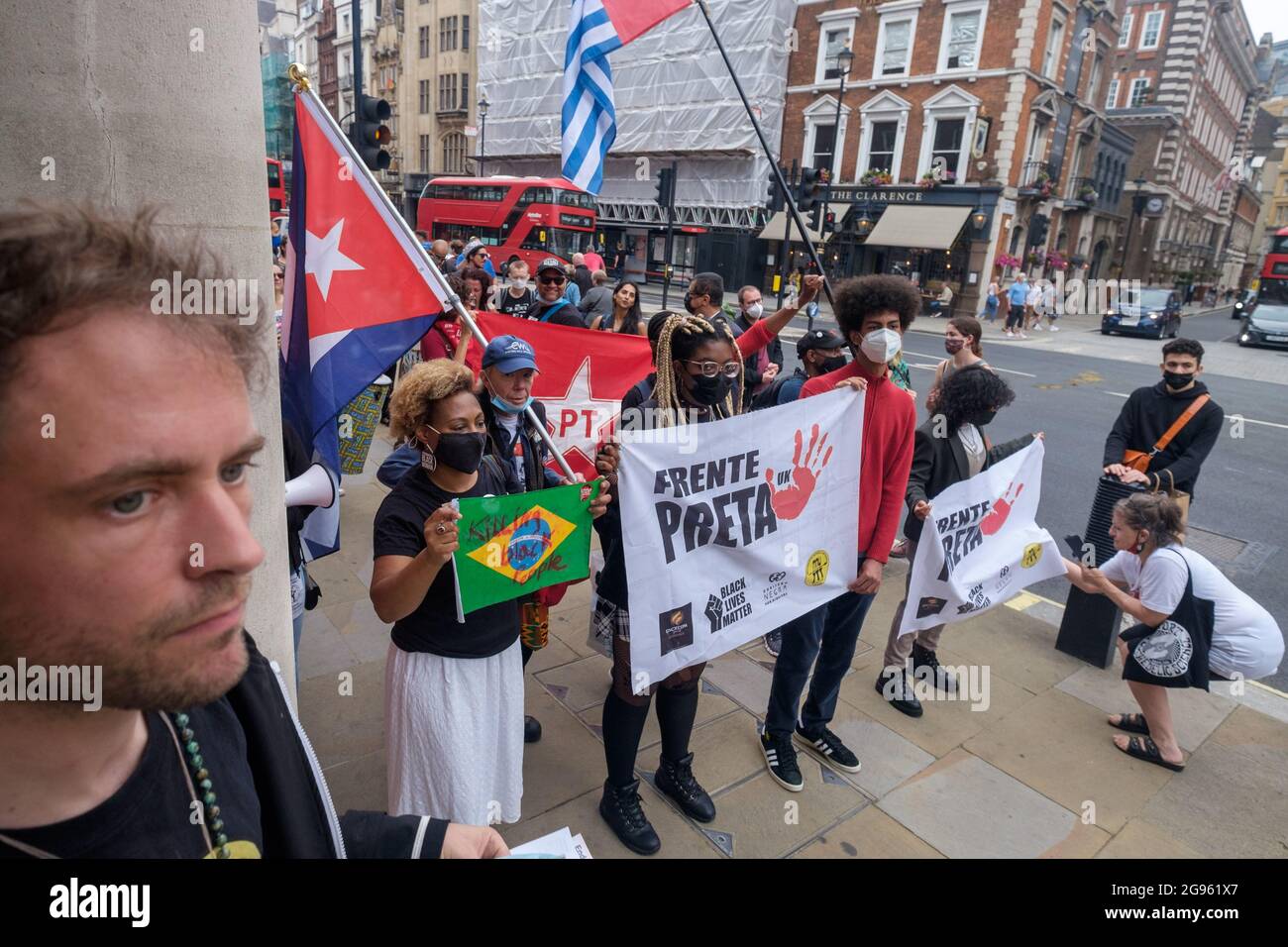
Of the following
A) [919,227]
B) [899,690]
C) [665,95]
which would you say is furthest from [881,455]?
[665,95]

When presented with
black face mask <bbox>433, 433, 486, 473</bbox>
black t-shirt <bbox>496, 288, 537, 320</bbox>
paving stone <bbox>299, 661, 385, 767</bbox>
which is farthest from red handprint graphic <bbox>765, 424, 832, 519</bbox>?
black t-shirt <bbox>496, 288, 537, 320</bbox>

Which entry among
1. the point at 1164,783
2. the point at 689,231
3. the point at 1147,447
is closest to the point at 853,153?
the point at 689,231

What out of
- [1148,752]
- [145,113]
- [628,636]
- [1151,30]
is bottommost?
[1148,752]

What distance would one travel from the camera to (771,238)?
33594mm

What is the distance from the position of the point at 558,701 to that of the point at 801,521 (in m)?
1.68

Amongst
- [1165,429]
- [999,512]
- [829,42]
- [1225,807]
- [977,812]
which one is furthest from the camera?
[829,42]

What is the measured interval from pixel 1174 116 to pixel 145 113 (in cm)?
5619

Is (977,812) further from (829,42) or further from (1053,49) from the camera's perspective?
(829,42)

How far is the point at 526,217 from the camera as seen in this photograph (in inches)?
1105

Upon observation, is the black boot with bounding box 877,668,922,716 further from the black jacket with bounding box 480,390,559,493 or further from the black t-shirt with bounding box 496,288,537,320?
the black t-shirt with bounding box 496,288,537,320

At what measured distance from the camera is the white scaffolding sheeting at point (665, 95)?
32.5 m

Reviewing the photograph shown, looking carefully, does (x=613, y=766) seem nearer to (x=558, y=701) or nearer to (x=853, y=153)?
(x=558, y=701)

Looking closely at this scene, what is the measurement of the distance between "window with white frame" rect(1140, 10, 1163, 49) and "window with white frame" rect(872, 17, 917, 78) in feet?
95.2

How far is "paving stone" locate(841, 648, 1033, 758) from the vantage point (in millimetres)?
3832
